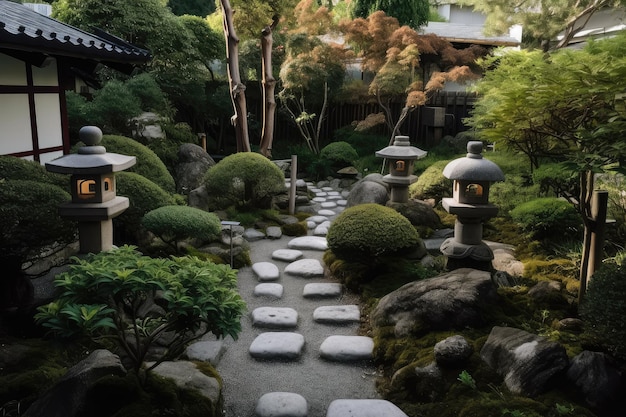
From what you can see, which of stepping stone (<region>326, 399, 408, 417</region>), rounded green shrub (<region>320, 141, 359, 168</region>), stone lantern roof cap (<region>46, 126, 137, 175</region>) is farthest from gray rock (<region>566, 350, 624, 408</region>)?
rounded green shrub (<region>320, 141, 359, 168</region>)

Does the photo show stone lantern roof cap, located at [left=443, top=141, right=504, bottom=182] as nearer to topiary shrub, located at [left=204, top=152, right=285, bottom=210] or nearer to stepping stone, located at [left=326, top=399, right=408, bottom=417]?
stepping stone, located at [left=326, top=399, right=408, bottom=417]

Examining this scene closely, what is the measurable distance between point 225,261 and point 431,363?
183 inches

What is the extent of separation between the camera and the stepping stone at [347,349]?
6.29 metres

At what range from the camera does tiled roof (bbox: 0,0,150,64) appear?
5995mm

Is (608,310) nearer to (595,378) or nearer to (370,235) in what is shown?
(595,378)

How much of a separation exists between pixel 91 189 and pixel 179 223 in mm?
1757

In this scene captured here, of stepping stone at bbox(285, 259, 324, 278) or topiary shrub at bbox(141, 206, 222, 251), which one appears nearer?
topiary shrub at bbox(141, 206, 222, 251)

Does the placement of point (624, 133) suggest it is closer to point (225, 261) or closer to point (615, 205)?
point (615, 205)

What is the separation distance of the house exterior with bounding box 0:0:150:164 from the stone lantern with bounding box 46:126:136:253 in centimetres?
135

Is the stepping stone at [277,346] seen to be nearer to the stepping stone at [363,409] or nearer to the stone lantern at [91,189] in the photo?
the stepping stone at [363,409]

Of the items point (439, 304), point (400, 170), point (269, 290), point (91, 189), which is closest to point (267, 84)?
point (400, 170)

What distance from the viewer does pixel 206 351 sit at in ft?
20.3

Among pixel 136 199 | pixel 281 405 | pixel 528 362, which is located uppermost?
pixel 136 199

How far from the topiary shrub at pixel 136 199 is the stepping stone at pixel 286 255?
220 cm
